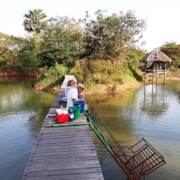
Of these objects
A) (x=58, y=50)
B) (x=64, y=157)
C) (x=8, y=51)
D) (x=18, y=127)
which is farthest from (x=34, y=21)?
(x=64, y=157)

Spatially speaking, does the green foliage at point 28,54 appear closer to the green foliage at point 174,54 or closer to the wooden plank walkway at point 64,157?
the green foliage at point 174,54

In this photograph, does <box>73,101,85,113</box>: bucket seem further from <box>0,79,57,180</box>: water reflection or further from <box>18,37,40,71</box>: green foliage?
<box>18,37,40,71</box>: green foliage

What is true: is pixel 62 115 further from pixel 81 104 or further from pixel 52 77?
pixel 52 77

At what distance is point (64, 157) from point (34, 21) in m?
37.3

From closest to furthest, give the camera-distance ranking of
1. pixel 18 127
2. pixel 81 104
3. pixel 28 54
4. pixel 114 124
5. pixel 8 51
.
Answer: pixel 81 104, pixel 18 127, pixel 114 124, pixel 28 54, pixel 8 51

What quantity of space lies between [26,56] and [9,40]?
6.49m

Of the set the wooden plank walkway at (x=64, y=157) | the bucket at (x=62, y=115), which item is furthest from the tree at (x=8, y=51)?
the wooden plank walkway at (x=64, y=157)

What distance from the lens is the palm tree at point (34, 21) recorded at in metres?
38.3

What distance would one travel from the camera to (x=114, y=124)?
10.9 metres

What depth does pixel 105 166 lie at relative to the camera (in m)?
6.66

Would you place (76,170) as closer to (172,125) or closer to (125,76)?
(172,125)

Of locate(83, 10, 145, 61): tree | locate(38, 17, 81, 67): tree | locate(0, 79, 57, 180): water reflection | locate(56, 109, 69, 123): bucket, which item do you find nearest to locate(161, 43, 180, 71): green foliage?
locate(83, 10, 145, 61): tree

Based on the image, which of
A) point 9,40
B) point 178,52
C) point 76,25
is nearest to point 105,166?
point 76,25

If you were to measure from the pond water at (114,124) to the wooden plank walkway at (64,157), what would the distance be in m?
1.72
